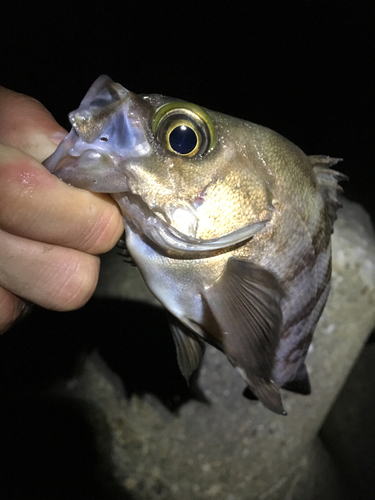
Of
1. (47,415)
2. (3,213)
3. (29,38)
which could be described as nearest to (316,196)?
(3,213)

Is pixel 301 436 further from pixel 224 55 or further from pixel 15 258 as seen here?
pixel 224 55

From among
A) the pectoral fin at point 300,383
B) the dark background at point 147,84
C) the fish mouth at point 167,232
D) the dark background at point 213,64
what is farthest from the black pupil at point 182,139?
the dark background at point 213,64

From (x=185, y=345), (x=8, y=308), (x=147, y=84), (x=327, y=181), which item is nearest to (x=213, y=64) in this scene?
(x=147, y=84)

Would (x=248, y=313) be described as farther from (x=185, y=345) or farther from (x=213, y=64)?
(x=213, y=64)

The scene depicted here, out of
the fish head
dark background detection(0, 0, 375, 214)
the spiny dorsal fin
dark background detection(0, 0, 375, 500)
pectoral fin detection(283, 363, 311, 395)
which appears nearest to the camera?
the fish head

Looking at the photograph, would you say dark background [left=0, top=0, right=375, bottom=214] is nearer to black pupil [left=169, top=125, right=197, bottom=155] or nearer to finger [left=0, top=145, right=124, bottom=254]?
black pupil [left=169, top=125, right=197, bottom=155]

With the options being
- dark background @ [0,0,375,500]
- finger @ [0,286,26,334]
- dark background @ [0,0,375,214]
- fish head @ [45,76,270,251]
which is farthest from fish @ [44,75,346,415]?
dark background @ [0,0,375,214]

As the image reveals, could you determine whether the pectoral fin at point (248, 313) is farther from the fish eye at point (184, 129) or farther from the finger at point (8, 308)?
the finger at point (8, 308)

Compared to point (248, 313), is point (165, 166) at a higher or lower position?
higher
